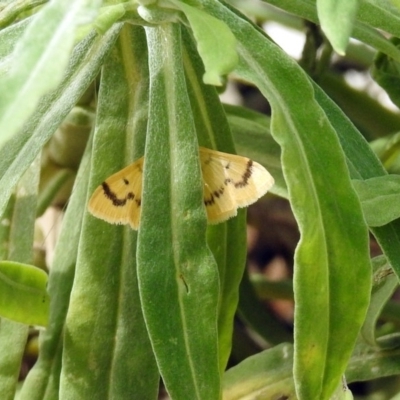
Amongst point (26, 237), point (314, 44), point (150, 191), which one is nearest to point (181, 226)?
point (150, 191)

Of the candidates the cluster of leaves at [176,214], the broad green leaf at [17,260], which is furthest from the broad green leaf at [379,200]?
the broad green leaf at [17,260]

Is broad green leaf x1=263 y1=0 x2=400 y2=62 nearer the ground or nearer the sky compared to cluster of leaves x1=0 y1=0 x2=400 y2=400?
nearer the sky

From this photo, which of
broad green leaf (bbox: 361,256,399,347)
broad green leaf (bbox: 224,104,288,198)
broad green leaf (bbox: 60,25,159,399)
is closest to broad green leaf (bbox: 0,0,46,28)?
broad green leaf (bbox: 60,25,159,399)

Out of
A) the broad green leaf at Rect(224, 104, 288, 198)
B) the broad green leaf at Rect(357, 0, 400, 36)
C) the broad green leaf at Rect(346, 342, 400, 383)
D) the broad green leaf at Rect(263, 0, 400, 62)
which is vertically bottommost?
the broad green leaf at Rect(346, 342, 400, 383)

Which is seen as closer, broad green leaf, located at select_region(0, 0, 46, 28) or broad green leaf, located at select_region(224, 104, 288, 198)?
broad green leaf, located at select_region(0, 0, 46, 28)

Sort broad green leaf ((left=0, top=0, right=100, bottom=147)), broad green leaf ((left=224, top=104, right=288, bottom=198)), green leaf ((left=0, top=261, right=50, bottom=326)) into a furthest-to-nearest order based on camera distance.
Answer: broad green leaf ((left=224, top=104, right=288, bottom=198)) → green leaf ((left=0, top=261, right=50, bottom=326)) → broad green leaf ((left=0, top=0, right=100, bottom=147))

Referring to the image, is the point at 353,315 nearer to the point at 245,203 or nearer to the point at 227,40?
the point at 245,203

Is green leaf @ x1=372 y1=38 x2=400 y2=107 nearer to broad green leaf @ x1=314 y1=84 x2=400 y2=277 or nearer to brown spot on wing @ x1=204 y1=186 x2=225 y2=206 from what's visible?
broad green leaf @ x1=314 y1=84 x2=400 y2=277
